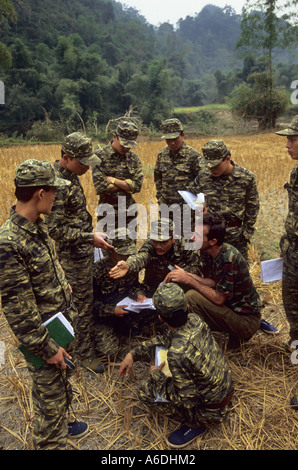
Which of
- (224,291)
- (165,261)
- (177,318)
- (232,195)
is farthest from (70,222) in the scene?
(232,195)

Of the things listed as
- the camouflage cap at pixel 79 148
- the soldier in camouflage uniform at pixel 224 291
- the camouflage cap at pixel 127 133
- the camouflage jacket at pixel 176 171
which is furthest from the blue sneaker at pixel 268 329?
the camouflage cap at pixel 127 133

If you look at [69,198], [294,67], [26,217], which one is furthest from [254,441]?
[294,67]

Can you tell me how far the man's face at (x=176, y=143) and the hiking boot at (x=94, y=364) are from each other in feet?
9.64

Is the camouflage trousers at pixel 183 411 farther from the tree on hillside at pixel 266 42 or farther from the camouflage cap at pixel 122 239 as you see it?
the tree on hillside at pixel 266 42

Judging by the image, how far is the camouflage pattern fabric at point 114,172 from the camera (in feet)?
13.5

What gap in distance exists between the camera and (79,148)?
2.76 m

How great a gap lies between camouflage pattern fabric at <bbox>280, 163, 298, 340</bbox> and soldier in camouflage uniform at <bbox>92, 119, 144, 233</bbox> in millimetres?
1924

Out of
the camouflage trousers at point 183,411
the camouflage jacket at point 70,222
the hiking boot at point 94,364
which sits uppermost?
the camouflage jacket at point 70,222

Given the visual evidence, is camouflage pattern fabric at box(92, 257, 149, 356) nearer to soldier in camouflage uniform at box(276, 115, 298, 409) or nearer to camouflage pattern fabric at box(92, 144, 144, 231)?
camouflage pattern fabric at box(92, 144, 144, 231)

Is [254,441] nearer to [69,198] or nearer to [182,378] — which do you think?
[182,378]

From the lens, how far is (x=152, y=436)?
2363 millimetres

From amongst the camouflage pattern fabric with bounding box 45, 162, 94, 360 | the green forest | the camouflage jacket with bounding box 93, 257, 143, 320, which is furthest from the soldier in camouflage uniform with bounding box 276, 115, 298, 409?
the green forest

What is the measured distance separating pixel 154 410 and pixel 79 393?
2.22ft

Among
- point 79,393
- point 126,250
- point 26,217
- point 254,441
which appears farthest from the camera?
point 126,250
